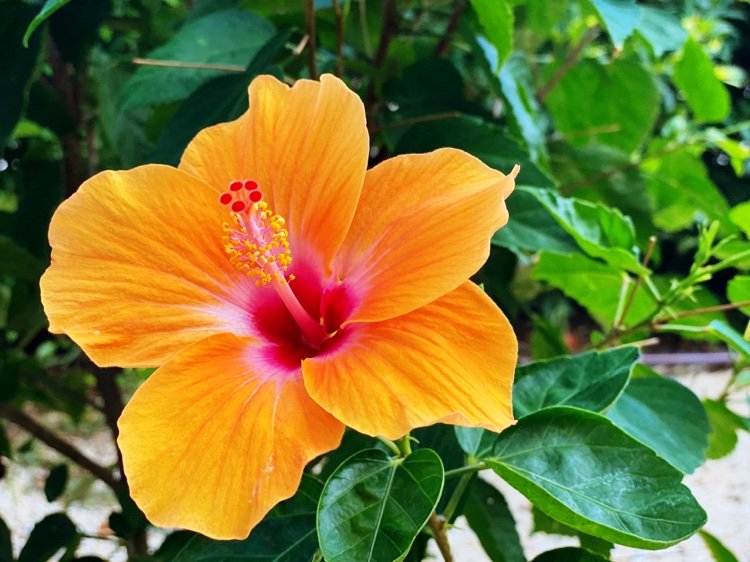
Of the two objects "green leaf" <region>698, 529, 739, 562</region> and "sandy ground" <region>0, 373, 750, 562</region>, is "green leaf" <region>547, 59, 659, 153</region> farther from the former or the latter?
"sandy ground" <region>0, 373, 750, 562</region>

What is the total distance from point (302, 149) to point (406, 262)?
0.11 m

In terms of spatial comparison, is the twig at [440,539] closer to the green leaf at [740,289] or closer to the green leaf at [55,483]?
the green leaf at [740,289]

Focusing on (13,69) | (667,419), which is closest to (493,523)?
(667,419)

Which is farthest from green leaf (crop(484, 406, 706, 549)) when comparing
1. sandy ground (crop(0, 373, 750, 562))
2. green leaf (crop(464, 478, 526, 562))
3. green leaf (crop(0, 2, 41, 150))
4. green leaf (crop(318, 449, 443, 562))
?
sandy ground (crop(0, 373, 750, 562))

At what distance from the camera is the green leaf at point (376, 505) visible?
0.38 m

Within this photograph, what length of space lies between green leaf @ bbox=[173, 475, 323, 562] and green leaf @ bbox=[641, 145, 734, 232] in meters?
0.65

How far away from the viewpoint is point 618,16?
60cm

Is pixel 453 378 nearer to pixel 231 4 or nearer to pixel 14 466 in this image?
pixel 231 4

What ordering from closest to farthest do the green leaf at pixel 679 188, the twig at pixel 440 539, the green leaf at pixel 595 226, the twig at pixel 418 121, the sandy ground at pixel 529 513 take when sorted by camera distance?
the twig at pixel 440 539 → the green leaf at pixel 595 226 → the twig at pixel 418 121 → the green leaf at pixel 679 188 → the sandy ground at pixel 529 513

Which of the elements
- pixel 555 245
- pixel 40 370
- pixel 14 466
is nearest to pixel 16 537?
pixel 14 466

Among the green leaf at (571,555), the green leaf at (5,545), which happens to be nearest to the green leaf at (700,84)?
the green leaf at (571,555)

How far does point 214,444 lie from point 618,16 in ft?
1.55

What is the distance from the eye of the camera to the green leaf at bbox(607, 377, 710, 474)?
604 millimetres

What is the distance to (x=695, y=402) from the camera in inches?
25.0
